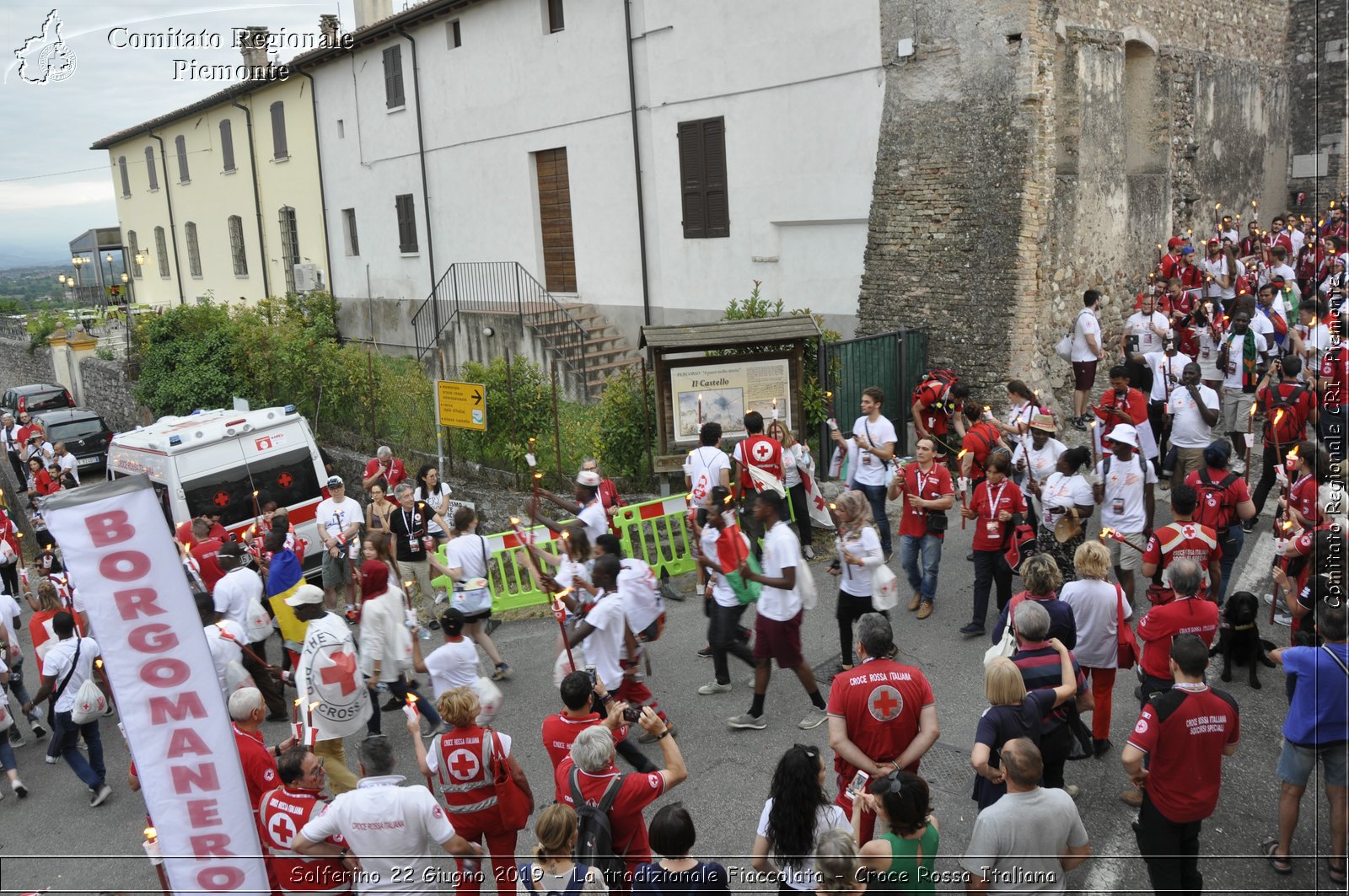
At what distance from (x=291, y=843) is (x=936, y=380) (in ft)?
30.2

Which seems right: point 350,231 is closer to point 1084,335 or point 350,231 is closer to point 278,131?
point 278,131

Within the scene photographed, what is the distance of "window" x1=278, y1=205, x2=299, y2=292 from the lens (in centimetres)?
3044

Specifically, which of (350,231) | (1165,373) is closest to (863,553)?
(1165,373)

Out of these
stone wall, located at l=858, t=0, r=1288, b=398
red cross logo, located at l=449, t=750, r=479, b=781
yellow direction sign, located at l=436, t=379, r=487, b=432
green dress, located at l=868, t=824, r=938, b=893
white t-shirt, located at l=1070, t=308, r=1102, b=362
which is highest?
stone wall, located at l=858, t=0, r=1288, b=398

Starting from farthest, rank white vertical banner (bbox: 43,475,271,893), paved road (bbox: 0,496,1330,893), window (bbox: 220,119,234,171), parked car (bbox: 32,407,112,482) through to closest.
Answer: window (bbox: 220,119,234,171)
parked car (bbox: 32,407,112,482)
paved road (bbox: 0,496,1330,893)
white vertical banner (bbox: 43,475,271,893)

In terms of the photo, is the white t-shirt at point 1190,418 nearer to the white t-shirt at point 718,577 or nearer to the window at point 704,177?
the white t-shirt at point 718,577

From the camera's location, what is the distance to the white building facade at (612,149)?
15062 mm

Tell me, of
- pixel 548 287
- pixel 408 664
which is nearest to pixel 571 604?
pixel 408 664

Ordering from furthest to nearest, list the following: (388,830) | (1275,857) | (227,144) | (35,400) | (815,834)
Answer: (227,144) → (35,400) → (1275,857) → (388,830) → (815,834)

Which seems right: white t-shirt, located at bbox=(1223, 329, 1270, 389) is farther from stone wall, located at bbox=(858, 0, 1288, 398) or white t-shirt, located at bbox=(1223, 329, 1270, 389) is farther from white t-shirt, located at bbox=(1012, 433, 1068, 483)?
white t-shirt, located at bbox=(1012, 433, 1068, 483)

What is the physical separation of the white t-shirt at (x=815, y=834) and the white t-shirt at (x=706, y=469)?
548 cm

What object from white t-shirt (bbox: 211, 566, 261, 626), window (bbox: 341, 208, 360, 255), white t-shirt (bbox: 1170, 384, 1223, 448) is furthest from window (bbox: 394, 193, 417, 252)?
white t-shirt (bbox: 1170, 384, 1223, 448)

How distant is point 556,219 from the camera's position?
21141mm

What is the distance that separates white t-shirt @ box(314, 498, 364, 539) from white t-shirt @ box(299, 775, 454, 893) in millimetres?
5871
